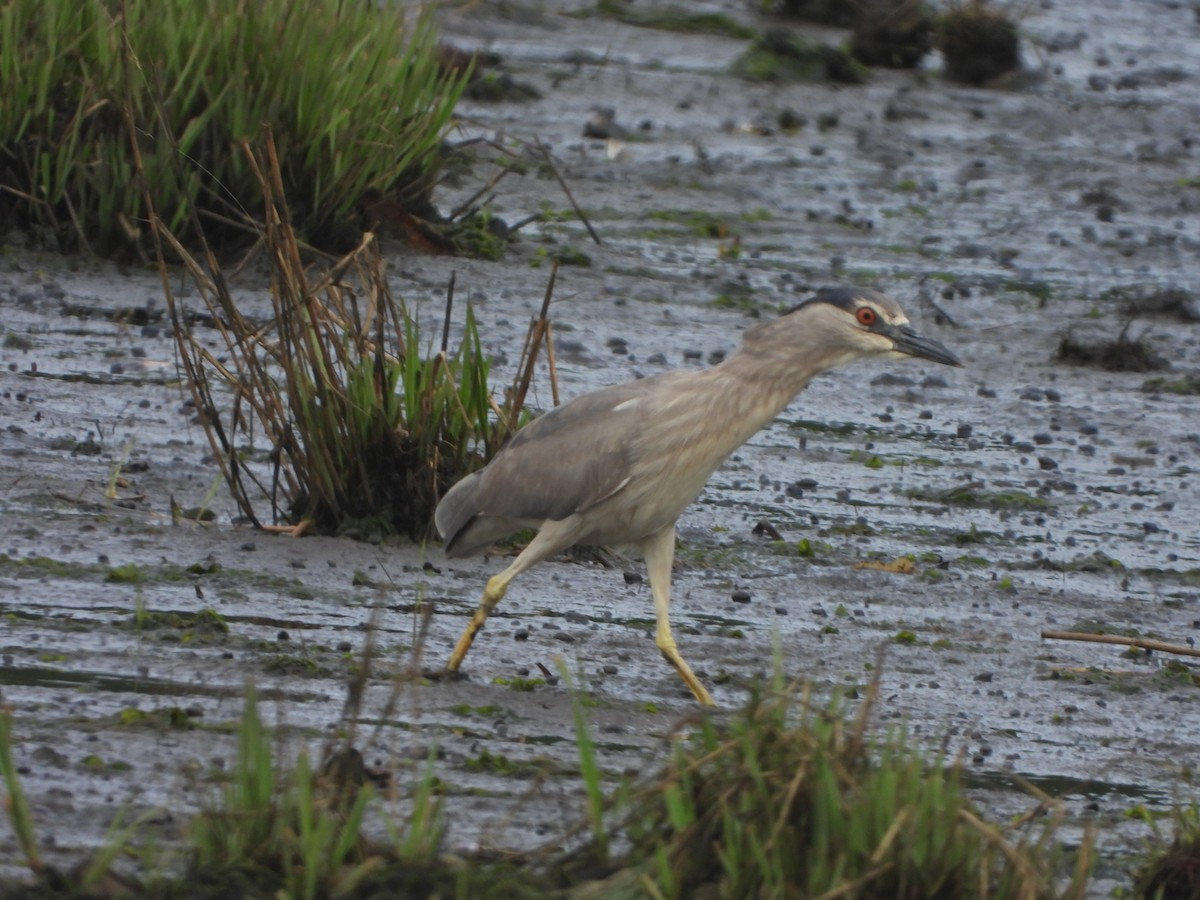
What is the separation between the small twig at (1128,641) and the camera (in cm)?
634

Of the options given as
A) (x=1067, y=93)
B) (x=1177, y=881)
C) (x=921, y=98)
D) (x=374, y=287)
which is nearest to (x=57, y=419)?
(x=374, y=287)

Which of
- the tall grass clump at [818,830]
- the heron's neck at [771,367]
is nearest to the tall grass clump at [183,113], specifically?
the heron's neck at [771,367]

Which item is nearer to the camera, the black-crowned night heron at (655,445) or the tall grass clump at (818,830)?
the tall grass clump at (818,830)

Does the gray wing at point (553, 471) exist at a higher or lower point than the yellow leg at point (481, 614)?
higher

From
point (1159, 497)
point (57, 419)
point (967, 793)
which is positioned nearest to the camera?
point (967, 793)

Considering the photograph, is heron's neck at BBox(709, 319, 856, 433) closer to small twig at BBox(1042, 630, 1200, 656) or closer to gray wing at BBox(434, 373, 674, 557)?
gray wing at BBox(434, 373, 674, 557)

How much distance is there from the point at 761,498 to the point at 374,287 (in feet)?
6.72

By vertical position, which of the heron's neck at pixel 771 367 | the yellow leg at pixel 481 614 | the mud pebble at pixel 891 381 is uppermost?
the heron's neck at pixel 771 367

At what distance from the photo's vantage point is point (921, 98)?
17.3 meters

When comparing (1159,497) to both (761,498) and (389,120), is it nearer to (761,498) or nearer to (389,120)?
(761,498)

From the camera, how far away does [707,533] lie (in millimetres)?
7609

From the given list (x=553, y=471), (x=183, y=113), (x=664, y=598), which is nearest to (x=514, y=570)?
(x=553, y=471)

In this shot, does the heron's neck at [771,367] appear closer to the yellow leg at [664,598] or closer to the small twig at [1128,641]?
the yellow leg at [664,598]

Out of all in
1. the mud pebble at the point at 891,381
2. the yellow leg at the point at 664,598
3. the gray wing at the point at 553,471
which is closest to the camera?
the yellow leg at the point at 664,598
